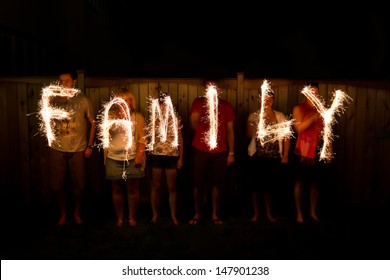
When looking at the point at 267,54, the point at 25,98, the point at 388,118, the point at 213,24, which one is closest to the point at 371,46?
the point at 267,54

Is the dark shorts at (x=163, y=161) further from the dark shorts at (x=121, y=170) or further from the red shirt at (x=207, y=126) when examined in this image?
the red shirt at (x=207, y=126)

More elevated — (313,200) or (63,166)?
(63,166)

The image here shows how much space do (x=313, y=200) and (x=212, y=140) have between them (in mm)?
1705

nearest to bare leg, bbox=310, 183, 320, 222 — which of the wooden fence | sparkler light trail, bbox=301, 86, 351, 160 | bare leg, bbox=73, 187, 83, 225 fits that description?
sparkler light trail, bbox=301, 86, 351, 160

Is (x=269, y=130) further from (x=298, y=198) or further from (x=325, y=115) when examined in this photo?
(x=298, y=198)

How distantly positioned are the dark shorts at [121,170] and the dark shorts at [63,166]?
43 cm

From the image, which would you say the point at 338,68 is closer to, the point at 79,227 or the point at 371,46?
the point at 371,46

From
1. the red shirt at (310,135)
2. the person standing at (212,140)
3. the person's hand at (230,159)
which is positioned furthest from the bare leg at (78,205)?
the red shirt at (310,135)

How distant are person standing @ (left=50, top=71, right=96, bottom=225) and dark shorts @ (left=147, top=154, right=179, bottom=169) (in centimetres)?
84

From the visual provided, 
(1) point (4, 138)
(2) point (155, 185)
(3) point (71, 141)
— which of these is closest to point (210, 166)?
(2) point (155, 185)

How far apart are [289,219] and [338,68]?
32.7 ft

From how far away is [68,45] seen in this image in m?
10.5

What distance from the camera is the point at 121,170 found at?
593 cm

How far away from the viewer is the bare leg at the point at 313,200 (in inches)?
248
